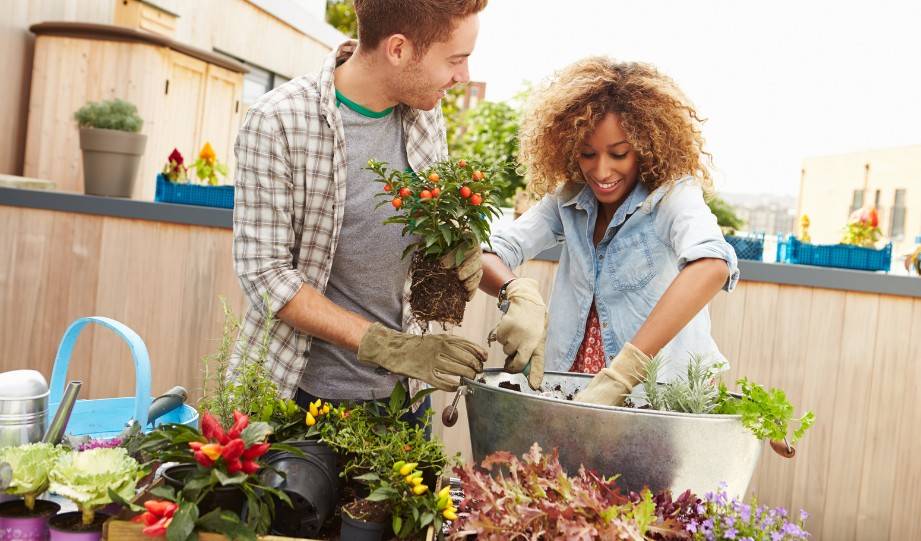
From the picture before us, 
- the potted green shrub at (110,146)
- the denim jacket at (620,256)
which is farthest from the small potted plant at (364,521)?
the potted green shrub at (110,146)

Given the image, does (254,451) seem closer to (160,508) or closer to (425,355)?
(160,508)

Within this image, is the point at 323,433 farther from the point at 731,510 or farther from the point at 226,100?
the point at 226,100

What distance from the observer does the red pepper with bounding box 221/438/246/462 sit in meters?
0.98

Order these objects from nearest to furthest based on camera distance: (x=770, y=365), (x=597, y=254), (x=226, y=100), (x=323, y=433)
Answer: (x=323, y=433), (x=597, y=254), (x=770, y=365), (x=226, y=100)

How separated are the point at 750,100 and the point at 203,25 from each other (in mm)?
24604

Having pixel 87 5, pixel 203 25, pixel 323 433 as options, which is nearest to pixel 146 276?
pixel 323 433

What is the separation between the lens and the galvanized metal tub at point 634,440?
1.08 m

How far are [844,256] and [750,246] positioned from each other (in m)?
Answer: 0.36

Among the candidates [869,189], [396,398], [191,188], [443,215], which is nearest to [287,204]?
[443,215]

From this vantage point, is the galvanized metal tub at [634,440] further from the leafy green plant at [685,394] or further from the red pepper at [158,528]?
the red pepper at [158,528]

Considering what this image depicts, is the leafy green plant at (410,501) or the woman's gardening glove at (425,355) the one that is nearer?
the leafy green plant at (410,501)

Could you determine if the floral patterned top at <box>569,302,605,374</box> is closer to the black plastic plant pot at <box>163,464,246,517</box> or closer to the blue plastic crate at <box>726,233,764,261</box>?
the black plastic plant pot at <box>163,464,246,517</box>

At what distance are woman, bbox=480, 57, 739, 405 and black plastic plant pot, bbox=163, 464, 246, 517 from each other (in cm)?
59

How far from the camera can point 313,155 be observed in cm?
150
